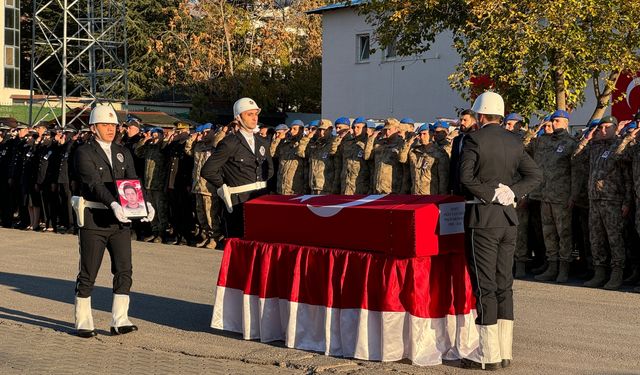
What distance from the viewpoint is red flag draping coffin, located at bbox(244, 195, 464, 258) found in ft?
29.1

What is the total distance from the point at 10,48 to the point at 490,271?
59981 mm

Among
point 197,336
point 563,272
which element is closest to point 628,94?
point 563,272

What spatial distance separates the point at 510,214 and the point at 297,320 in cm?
225

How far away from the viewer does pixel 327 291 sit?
9562 mm

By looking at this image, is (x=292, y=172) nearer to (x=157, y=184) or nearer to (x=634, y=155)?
(x=157, y=184)

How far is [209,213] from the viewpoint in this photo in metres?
20.1

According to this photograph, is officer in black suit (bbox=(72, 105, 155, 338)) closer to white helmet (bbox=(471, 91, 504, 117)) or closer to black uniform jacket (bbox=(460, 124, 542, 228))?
black uniform jacket (bbox=(460, 124, 542, 228))

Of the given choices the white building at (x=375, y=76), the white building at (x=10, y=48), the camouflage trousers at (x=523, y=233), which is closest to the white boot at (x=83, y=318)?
the camouflage trousers at (x=523, y=233)

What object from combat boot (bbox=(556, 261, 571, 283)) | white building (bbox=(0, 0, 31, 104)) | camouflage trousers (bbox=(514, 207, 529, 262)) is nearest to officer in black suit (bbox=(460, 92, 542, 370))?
combat boot (bbox=(556, 261, 571, 283))

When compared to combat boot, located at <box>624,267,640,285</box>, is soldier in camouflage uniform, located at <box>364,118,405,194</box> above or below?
above

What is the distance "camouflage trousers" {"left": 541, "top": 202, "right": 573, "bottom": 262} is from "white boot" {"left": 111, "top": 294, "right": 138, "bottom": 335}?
6.36 meters

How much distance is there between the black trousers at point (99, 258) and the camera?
10.8m

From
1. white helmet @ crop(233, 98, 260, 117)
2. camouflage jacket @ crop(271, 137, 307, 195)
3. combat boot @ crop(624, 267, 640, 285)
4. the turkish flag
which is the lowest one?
combat boot @ crop(624, 267, 640, 285)

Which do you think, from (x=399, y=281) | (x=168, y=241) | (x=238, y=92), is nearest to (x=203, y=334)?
(x=399, y=281)
